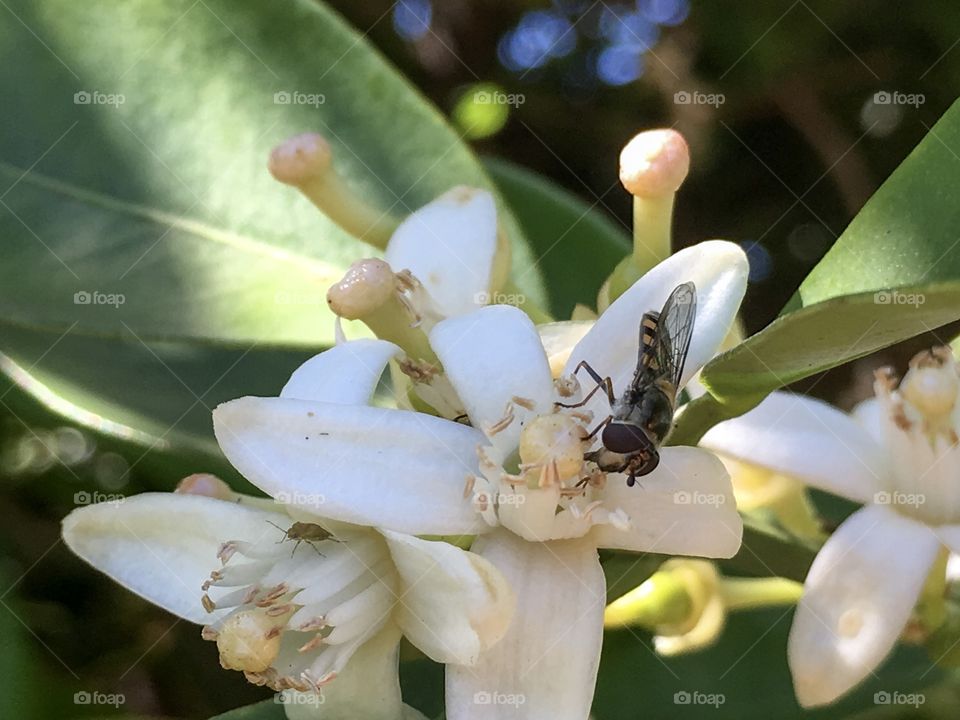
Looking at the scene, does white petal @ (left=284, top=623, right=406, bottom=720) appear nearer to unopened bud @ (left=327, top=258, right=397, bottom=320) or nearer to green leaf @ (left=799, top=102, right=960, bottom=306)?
unopened bud @ (left=327, top=258, right=397, bottom=320)

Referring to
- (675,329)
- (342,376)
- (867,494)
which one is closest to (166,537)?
(342,376)

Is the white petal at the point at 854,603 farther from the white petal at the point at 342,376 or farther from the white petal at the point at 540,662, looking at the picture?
the white petal at the point at 342,376

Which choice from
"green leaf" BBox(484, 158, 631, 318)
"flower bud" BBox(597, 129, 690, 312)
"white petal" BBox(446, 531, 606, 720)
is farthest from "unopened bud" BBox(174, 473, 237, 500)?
"green leaf" BBox(484, 158, 631, 318)

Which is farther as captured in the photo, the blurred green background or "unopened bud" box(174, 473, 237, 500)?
the blurred green background

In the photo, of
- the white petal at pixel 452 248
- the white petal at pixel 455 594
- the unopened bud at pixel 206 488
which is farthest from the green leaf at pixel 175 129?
the white petal at pixel 455 594

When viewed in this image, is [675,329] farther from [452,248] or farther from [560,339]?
[452,248]

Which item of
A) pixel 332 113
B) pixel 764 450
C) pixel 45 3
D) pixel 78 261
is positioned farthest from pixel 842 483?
pixel 45 3

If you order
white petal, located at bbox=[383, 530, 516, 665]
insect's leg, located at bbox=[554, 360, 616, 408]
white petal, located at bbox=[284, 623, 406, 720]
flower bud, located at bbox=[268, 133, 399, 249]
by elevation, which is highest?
flower bud, located at bbox=[268, 133, 399, 249]
